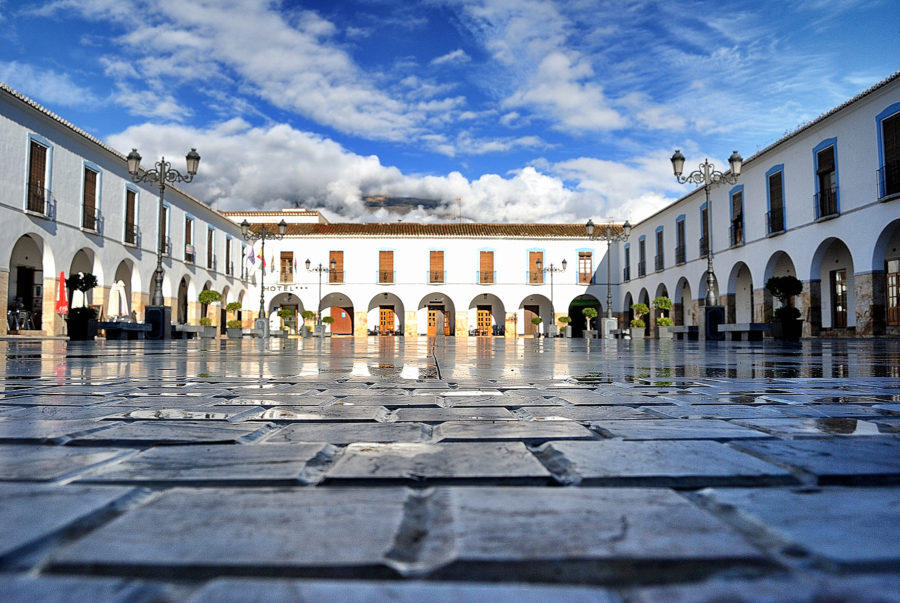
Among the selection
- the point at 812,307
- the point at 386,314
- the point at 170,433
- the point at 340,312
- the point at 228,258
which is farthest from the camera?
the point at 386,314

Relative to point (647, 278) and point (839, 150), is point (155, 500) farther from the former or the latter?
point (647, 278)

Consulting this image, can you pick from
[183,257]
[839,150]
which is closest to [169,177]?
[183,257]

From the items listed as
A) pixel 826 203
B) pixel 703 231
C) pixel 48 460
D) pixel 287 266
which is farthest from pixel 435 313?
pixel 48 460

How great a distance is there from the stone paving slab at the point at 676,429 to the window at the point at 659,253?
27.6 m

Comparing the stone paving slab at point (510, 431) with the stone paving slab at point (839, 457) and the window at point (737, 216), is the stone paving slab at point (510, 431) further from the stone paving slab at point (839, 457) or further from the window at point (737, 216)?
the window at point (737, 216)

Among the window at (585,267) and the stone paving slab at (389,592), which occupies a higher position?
the window at (585,267)

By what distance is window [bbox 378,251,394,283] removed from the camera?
33625mm

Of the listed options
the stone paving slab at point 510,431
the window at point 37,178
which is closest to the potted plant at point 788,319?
the stone paving slab at point 510,431

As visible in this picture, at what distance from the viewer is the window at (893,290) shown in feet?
54.5

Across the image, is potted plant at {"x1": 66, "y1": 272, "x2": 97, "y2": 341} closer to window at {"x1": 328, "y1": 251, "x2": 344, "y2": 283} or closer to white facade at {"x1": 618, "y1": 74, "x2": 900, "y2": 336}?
white facade at {"x1": 618, "y1": 74, "x2": 900, "y2": 336}

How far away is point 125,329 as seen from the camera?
1420cm

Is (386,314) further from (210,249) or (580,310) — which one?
(580,310)

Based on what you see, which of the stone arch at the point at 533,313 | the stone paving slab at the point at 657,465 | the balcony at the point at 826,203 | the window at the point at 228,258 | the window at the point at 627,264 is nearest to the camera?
the stone paving slab at the point at 657,465

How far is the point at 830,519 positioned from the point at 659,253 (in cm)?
2911
